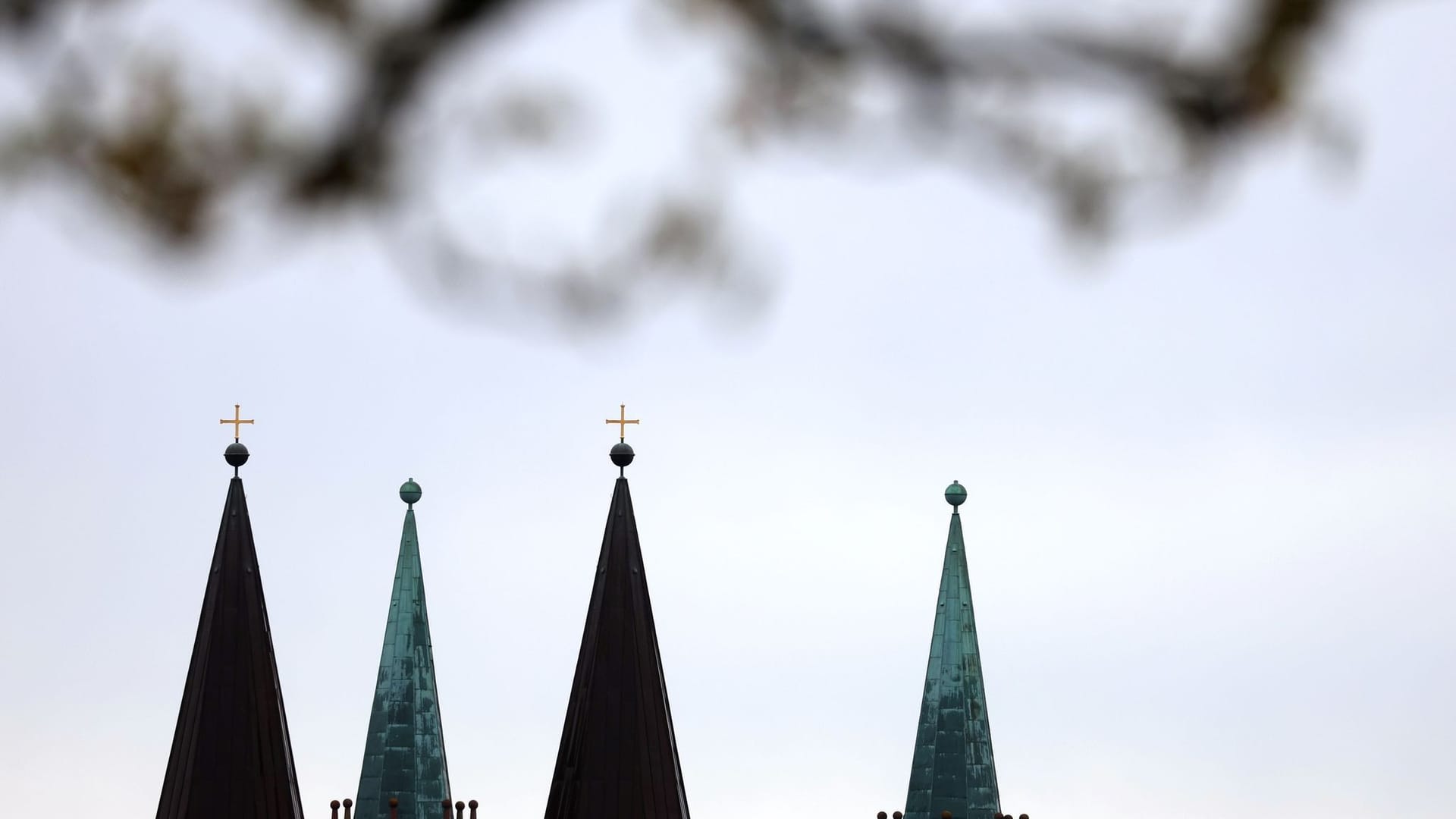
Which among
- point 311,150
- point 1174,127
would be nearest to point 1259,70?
point 1174,127

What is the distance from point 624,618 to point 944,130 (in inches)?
1267

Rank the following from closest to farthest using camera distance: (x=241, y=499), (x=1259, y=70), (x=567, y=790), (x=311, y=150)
→ 1. (x=1259, y=70)
2. (x=311, y=150)
3. (x=567, y=790)
4. (x=241, y=499)

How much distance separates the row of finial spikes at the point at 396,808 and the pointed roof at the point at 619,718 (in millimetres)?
3995

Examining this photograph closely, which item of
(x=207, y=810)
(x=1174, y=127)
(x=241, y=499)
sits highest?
(x=241, y=499)

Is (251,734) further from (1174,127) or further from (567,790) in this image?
(1174,127)

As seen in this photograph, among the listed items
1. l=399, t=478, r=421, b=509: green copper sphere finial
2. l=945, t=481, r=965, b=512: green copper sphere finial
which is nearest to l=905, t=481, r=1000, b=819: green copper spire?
l=945, t=481, r=965, b=512: green copper sphere finial

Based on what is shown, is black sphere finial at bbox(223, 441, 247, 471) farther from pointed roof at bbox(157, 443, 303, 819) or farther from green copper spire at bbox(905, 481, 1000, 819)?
green copper spire at bbox(905, 481, 1000, 819)

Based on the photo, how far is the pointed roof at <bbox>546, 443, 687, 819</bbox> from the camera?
38.2 m

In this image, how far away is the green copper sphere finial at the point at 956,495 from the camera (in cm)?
4516

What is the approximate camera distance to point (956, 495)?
45.2 meters

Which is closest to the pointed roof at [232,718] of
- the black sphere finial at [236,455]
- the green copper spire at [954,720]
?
the black sphere finial at [236,455]

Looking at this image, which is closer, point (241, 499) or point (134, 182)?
point (134, 182)

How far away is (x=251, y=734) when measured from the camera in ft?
129

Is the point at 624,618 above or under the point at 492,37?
above
